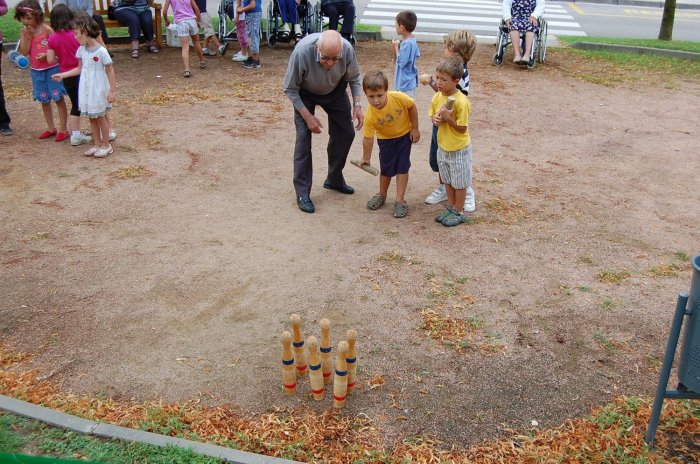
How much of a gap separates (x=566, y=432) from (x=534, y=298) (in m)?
1.47

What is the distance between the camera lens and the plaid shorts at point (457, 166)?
5.97m

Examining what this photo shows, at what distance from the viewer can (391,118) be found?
6.06 meters

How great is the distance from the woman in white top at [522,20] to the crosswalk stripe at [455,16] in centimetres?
369

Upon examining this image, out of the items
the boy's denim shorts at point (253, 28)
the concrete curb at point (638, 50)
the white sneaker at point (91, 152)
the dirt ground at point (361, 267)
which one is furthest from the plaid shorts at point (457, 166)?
the concrete curb at point (638, 50)

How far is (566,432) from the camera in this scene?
3.80 metres

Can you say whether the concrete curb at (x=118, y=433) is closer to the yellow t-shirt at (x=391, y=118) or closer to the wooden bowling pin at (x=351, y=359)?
the wooden bowling pin at (x=351, y=359)

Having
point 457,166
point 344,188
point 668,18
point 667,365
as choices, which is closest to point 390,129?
point 457,166

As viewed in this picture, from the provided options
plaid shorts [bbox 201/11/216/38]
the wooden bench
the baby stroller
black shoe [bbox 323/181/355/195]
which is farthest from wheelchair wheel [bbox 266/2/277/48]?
black shoe [bbox 323/181/355/195]

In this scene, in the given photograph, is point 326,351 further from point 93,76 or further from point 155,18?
point 155,18

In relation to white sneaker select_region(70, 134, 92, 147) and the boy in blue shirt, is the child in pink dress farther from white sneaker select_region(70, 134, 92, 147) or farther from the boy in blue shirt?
the boy in blue shirt

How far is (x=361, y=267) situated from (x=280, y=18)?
8.95 metres

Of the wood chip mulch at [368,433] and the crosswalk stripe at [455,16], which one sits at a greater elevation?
the crosswalk stripe at [455,16]

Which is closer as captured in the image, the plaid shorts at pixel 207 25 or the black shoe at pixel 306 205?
the black shoe at pixel 306 205

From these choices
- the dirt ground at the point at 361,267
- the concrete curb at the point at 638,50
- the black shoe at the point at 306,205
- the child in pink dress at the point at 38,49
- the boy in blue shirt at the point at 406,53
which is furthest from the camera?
the concrete curb at the point at 638,50
